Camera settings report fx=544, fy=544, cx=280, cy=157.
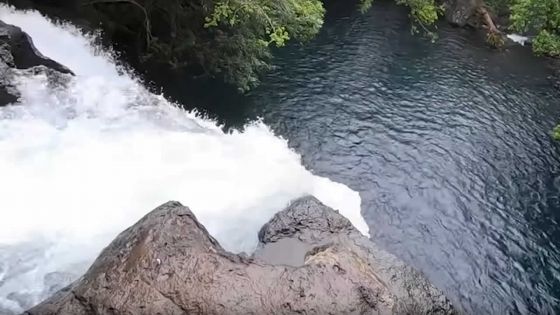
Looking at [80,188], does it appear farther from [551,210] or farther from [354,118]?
[551,210]

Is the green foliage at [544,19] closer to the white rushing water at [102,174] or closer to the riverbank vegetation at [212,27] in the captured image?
the riverbank vegetation at [212,27]

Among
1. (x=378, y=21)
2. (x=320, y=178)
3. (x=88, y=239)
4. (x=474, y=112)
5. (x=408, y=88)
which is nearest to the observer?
(x=88, y=239)

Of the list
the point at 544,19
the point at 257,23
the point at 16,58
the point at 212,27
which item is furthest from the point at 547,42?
the point at 16,58

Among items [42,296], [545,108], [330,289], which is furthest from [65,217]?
[545,108]

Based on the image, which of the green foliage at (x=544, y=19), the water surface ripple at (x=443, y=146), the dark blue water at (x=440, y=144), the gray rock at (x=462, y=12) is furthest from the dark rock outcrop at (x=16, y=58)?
the gray rock at (x=462, y=12)

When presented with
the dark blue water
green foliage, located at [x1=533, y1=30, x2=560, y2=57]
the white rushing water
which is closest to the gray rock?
the dark blue water

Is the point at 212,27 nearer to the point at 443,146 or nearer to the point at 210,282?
the point at 443,146

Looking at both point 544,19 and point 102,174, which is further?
point 544,19
